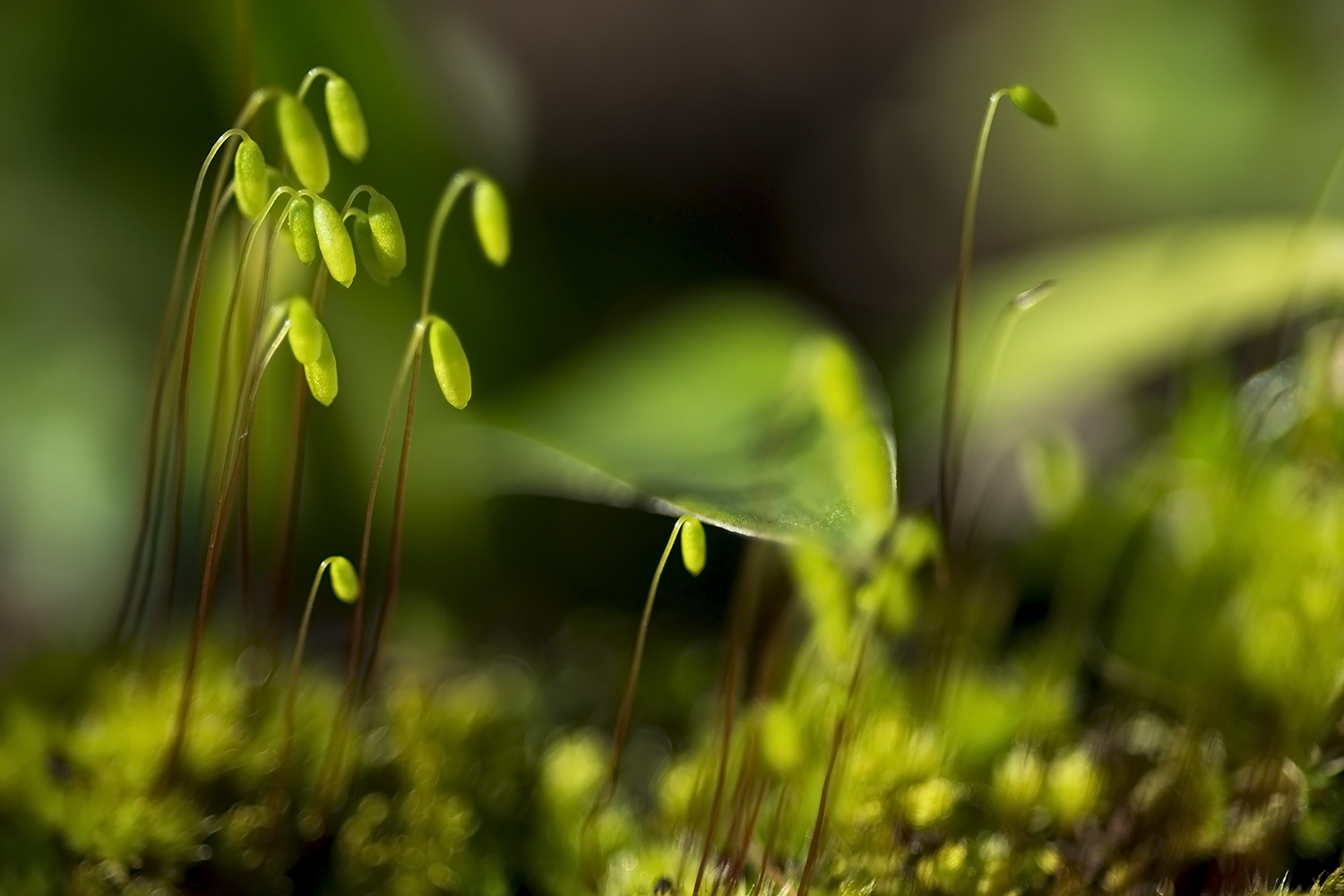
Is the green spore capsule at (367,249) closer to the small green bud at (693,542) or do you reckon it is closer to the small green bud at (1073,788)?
the small green bud at (693,542)

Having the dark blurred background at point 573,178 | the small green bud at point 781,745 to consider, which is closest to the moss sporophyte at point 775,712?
the small green bud at point 781,745

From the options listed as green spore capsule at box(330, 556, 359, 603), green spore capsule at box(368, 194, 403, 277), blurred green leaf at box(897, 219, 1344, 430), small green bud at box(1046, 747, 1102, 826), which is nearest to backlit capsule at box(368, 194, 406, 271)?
green spore capsule at box(368, 194, 403, 277)

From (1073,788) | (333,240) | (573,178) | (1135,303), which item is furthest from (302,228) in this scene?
(573,178)

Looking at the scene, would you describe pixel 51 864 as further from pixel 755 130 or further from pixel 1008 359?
pixel 755 130

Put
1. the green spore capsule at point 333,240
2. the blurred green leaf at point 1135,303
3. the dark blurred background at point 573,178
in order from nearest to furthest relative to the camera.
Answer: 1. the green spore capsule at point 333,240
2. the blurred green leaf at point 1135,303
3. the dark blurred background at point 573,178

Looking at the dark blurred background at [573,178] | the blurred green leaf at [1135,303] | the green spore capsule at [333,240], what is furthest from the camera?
the dark blurred background at [573,178]

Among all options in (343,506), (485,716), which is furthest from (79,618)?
(485,716)

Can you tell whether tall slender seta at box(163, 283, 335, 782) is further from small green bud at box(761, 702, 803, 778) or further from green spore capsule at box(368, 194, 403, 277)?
small green bud at box(761, 702, 803, 778)
